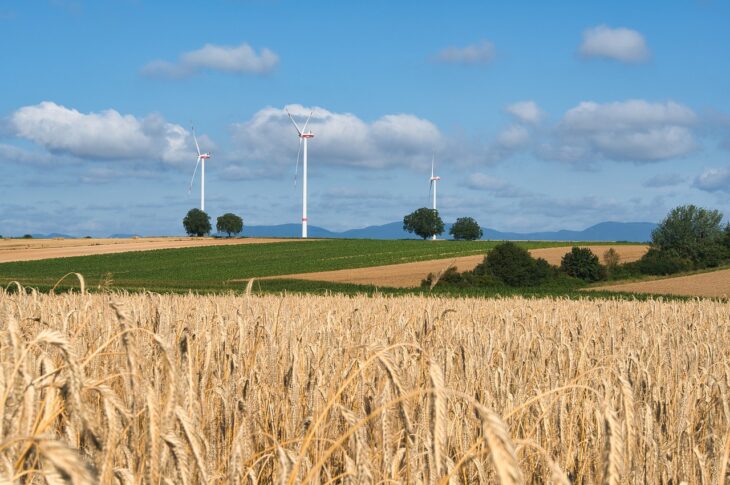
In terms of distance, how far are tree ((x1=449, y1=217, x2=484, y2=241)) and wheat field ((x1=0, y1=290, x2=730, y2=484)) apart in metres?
124

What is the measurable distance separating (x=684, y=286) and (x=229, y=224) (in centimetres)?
9442

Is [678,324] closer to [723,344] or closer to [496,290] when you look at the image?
[723,344]

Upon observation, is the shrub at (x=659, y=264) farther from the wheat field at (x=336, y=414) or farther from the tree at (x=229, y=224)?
the tree at (x=229, y=224)

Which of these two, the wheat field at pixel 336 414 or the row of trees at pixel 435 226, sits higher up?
the row of trees at pixel 435 226

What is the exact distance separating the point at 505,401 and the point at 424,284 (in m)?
38.2

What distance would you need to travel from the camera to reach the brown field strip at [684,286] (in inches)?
1735

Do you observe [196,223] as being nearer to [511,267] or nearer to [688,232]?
[688,232]

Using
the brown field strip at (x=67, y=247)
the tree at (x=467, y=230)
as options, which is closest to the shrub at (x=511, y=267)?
the brown field strip at (x=67, y=247)

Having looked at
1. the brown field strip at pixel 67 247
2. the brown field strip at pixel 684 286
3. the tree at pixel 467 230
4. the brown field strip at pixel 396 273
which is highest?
the tree at pixel 467 230

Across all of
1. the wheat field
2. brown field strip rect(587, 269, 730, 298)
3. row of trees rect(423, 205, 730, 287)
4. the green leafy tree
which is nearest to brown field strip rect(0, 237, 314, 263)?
row of trees rect(423, 205, 730, 287)

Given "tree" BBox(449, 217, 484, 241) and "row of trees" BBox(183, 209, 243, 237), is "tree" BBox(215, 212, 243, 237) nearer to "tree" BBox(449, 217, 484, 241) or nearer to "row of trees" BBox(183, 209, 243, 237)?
"row of trees" BBox(183, 209, 243, 237)

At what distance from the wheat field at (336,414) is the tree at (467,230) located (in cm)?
12411

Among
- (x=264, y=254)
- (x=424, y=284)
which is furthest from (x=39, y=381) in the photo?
(x=264, y=254)

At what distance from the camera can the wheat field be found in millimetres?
1787
